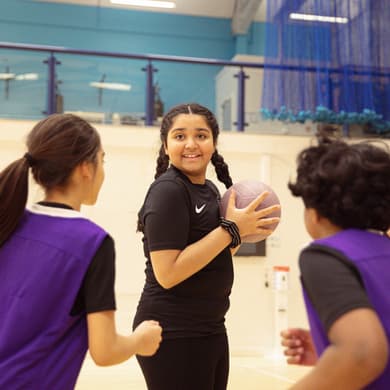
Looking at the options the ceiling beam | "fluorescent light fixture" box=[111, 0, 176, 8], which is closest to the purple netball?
the ceiling beam

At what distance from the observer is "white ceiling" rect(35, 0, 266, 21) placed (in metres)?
10.1

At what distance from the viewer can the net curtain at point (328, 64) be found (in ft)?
19.7

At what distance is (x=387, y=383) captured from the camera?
1076mm

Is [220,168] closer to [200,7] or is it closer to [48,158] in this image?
[48,158]

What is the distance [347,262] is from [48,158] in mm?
779

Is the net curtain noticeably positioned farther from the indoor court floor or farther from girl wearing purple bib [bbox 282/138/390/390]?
girl wearing purple bib [bbox 282/138/390/390]

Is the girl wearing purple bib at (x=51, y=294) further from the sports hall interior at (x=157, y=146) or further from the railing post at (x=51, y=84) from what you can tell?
the railing post at (x=51, y=84)

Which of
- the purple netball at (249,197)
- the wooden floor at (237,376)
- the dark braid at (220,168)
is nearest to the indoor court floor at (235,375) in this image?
the wooden floor at (237,376)

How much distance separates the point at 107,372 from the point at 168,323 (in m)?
3.46

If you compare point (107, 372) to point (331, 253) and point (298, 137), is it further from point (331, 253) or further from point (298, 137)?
point (331, 253)

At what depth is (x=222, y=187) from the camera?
559cm

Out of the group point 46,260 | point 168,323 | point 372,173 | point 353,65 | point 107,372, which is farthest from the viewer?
point 353,65

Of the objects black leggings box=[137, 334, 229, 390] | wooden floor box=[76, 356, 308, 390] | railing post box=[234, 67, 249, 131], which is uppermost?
railing post box=[234, 67, 249, 131]

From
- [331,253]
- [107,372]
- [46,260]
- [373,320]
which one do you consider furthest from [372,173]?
[107,372]
